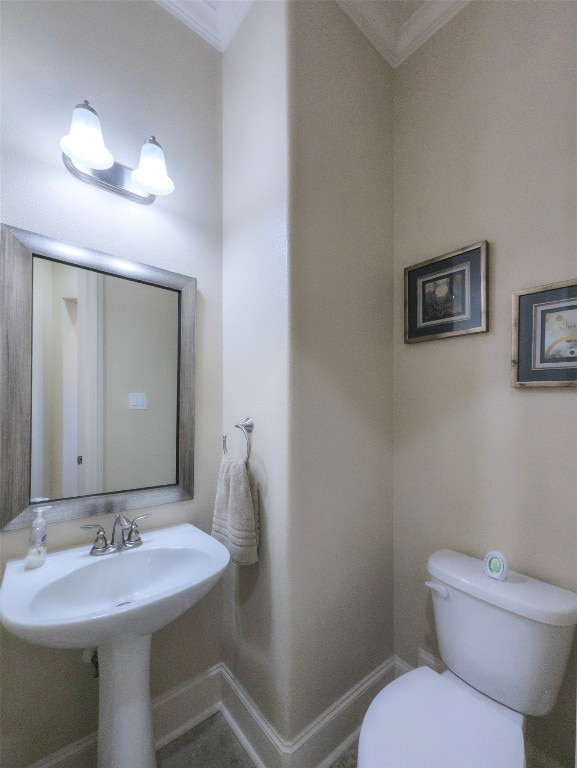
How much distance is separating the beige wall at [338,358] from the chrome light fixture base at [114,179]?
0.58 metres

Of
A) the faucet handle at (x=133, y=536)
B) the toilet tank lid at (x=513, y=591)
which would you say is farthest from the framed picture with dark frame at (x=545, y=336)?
the faucet handle at (x=133, y=536)

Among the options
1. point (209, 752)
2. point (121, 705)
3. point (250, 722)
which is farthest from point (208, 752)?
point (121, 705)

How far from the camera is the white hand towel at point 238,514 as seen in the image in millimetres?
1157

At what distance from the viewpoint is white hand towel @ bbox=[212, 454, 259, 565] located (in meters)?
1.16

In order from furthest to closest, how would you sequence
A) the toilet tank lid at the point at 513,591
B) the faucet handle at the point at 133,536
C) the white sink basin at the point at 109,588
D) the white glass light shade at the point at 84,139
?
1. the faucet handle at the point at 133,536
2. the white glass light shade at the point at 84,139
3. the toilet tank lid at the point at 513,591
4. the white sink basin at the point at 109,588

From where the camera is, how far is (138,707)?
1.00 meters

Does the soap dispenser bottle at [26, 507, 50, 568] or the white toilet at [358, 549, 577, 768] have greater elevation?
the soap dispenser bottle at [26, 507, 50, 568]

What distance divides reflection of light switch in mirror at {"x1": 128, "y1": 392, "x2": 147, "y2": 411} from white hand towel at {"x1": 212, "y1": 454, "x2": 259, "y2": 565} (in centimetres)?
41

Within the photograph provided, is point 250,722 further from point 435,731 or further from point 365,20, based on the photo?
point 365,20

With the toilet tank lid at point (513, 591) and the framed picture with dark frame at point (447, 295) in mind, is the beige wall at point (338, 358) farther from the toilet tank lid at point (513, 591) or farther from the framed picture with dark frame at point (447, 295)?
the toilet tank lid at point (513, 591)

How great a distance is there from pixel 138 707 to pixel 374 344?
1461 millimetres

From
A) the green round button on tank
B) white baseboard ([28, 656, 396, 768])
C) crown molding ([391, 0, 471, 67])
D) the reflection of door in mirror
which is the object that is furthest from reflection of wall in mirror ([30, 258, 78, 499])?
crown molding ([391, 0, 471, 67])

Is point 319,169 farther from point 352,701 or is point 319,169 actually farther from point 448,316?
point 352,701

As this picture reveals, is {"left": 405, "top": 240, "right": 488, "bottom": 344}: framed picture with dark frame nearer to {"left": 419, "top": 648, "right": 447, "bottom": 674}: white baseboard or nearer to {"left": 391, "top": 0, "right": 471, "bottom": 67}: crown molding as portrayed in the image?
{"left": 391, "top": 0, "right": 471, "bottom": 67}: crown molding
